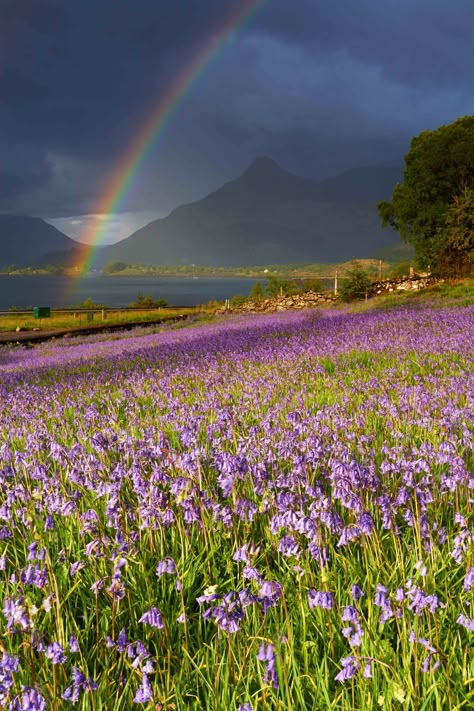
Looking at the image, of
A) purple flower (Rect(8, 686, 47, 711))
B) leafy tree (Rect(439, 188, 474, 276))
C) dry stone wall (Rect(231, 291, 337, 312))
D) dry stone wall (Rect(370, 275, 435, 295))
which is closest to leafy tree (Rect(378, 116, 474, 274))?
leafy tree (Rect(439, 188, 474, 276))

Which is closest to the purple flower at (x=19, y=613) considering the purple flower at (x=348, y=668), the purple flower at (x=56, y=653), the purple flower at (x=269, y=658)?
the purple flower at (x=56, y=653)

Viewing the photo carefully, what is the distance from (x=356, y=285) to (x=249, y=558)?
36.0 meters

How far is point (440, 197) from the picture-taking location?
43438 mm

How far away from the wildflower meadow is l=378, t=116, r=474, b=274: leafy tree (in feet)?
128

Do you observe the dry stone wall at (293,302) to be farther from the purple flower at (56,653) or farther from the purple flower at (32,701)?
the purple flower at (32,701)

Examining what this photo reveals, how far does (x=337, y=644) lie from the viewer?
6.27 feet

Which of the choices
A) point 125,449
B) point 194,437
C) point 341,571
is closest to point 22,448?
point 125,449

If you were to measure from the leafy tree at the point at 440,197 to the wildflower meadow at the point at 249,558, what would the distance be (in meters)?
39.0

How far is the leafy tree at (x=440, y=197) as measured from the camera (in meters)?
40.5

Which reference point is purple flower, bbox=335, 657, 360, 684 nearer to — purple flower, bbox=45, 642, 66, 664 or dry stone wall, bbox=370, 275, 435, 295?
purple flower, bbox=45, 642, 66, 664

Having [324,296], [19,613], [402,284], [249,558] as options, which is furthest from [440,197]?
[19,613]

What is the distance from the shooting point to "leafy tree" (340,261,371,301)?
119 ft

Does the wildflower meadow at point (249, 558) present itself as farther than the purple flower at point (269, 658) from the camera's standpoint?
Yes

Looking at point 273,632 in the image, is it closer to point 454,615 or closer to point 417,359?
point 454,615
